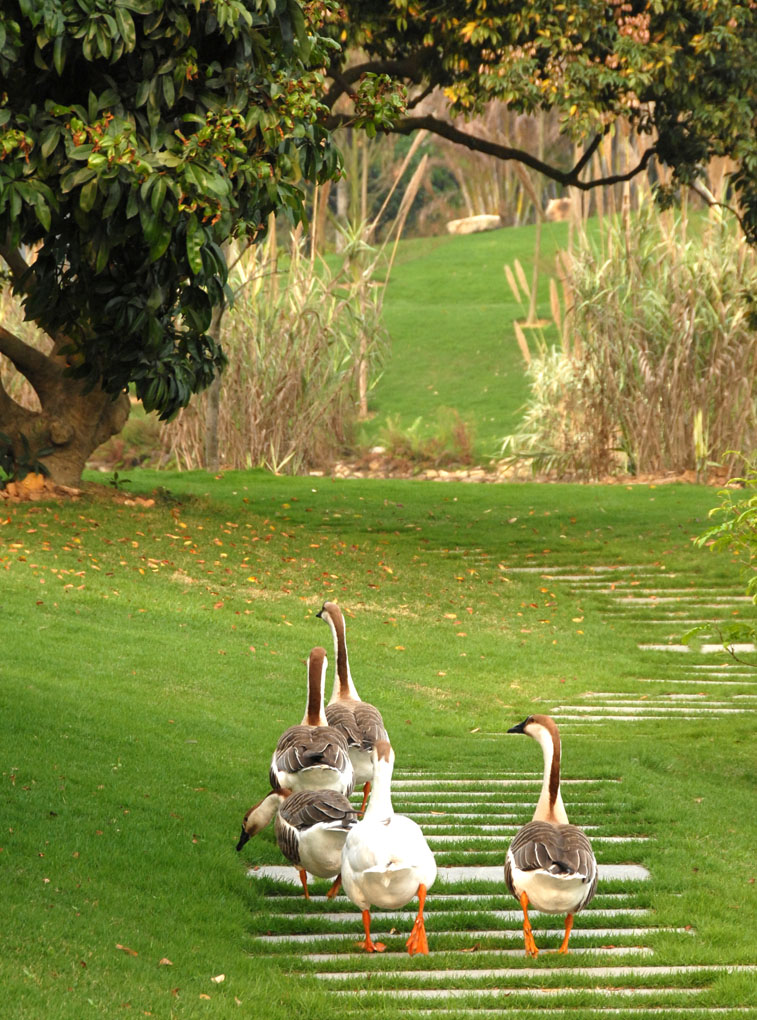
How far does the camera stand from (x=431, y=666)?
13609 millimetres

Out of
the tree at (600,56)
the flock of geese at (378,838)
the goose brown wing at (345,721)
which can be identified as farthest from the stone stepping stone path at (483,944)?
→ the tree at (600,56)

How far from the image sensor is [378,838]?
226 inches

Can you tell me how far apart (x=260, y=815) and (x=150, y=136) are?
3983 millimetres

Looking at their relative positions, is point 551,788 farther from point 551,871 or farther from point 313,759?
point 313,759

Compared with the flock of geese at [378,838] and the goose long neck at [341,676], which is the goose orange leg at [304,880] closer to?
the flock of geese at [378,838]

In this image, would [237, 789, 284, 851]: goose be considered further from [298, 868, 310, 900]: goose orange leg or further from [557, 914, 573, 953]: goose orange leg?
[557, 914, 573, 953]: goose orange leg

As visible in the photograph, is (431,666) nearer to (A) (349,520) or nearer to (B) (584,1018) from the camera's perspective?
(A) (349,520)

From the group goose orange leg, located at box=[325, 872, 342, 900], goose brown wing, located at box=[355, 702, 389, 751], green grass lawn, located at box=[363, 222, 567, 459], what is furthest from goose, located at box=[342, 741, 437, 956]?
green grass lawn, located at box=[363, 222, 567, 459]

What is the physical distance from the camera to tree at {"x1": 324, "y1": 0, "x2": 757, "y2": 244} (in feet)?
49.6

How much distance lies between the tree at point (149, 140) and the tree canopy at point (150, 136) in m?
0.01

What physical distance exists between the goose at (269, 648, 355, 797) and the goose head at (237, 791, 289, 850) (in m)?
0.05

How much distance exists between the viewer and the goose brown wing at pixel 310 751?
6.88 meters

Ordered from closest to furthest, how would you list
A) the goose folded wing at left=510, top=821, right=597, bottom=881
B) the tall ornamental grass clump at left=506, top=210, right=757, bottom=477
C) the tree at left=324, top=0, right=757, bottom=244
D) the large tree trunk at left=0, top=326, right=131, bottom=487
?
1. the goose folded wing at left=510, top=821, right=597, bottom=881
2. the tree at left=324, top=0, right=757, bottom=244
3. the large tree trunk at left=0, top=326, right=131, bottom=487
4. the tall ornamental grass clump at left=506, top=210, right=757, bottom=477

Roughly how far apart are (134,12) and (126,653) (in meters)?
6.01
